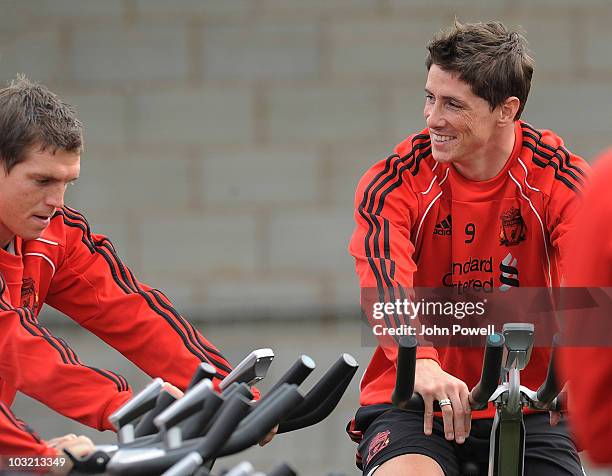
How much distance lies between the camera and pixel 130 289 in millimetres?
3156

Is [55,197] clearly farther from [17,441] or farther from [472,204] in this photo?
[472,204]

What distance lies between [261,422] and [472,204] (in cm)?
117

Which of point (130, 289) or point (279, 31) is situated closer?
point (130, 289)

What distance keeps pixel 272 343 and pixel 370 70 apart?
1.20m

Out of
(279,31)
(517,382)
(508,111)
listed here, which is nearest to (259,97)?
→ (279,31)

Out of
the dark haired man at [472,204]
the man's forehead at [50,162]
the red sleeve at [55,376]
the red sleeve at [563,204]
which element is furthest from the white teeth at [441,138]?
the red sleeve at [55,376]

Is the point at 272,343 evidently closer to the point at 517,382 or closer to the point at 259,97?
the point at 259,97

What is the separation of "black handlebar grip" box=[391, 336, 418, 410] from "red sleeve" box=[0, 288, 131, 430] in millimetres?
569

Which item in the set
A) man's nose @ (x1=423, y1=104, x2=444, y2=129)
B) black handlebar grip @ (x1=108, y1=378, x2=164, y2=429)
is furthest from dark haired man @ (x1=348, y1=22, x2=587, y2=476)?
black handlebar grip @ (x1=108, y1=378, x2=164, y2=429)

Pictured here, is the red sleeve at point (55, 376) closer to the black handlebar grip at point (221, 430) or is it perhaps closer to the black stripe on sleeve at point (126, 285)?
the black stripe on sleeve at point (126, 285)

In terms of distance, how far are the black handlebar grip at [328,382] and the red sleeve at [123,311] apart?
51cm

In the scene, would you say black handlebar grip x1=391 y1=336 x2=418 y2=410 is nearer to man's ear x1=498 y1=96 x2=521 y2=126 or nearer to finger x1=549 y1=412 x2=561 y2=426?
finger x1=549 y1=412 x2=561 y2=426

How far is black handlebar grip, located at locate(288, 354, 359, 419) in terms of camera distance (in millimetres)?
2432

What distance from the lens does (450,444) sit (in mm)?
2988
